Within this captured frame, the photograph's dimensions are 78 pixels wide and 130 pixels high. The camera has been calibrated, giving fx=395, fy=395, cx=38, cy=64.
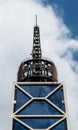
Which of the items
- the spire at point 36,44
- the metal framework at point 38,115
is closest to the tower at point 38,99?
the metal framework at point 38,115

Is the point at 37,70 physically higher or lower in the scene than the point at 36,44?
lower

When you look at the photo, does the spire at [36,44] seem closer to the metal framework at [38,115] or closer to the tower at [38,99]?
the tower at [38,99]

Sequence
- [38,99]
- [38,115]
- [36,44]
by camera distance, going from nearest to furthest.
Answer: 1. [38,115]
2. [38,99]
3. [36,44]

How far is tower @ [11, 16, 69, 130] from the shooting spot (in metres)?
90.9

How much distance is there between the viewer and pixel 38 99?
95125 millimetres

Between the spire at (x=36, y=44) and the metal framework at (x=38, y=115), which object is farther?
the spire at (x=36, y=44)

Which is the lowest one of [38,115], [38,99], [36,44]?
[38,115]

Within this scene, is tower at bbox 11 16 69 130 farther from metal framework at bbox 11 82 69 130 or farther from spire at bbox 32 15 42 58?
spire at bbox 32 15 42 58

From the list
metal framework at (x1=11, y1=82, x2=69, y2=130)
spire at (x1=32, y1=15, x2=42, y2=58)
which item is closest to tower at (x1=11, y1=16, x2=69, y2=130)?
metal framework at (x1=11, y1=82, x2=69, y2=130)

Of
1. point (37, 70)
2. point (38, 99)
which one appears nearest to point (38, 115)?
point (38, 99)

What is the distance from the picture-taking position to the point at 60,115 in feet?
305

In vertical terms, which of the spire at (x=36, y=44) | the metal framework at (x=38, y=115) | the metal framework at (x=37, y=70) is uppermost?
the spire at (x=36, y=44)

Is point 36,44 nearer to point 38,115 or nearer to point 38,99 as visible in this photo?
point 38,99

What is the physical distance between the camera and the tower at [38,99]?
90.9 m
